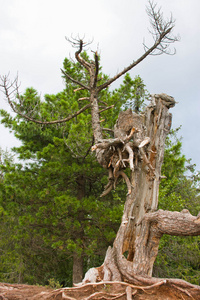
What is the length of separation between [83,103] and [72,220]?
13.2 ft

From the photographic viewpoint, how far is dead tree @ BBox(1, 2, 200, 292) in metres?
4.27

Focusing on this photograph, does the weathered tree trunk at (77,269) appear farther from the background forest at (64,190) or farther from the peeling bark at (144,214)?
the peeling bark at (144,214)

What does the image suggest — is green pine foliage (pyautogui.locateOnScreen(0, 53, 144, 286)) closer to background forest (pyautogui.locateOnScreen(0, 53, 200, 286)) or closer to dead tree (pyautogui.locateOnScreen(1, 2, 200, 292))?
background forest (pyautogui.locateOnScreen(0, 53, 200, 286))

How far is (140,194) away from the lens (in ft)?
17.4

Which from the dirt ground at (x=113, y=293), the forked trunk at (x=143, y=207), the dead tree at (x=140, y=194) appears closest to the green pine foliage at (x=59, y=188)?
the dead tree at (x=140, y=194)

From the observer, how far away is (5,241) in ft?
37.2

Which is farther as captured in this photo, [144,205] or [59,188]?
[59,188]

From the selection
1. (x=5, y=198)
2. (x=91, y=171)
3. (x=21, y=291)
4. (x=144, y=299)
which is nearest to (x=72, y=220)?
(x=91, y=171)

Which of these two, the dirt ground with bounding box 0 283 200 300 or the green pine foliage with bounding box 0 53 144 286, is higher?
the green pine foliage with bounding box 0 53 144 286

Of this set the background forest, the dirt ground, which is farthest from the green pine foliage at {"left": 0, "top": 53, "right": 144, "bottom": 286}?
the dirt ground

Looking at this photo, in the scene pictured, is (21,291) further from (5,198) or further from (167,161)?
(167,161)

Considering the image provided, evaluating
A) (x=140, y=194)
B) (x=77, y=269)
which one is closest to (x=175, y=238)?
(x=77, y=269)

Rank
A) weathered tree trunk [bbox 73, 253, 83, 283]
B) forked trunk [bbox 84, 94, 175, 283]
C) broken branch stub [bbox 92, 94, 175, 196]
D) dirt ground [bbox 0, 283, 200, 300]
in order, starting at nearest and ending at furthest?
dirt ground [bbox 0, 283, 200, 300], forked trunk [bbox 84, 94, 175, 283], broken branch stub [bbox 92, 94, 175, 196], weathered tree trunk [bbox 73, 253, 83, 283]

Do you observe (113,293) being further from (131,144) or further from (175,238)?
(175,238)
